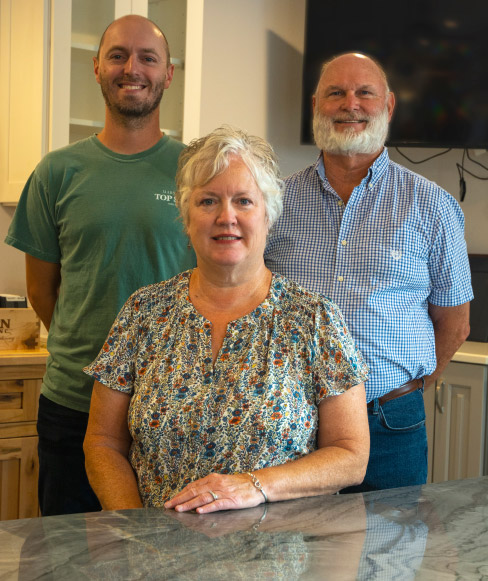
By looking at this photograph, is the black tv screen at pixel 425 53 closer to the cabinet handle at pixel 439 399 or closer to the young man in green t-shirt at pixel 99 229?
the cabinet handle at pixel 439 399

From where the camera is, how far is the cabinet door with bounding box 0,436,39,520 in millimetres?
2736

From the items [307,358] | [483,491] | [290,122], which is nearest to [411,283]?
[307,358]

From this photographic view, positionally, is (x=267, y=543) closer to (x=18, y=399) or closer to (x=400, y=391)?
(x=400, y=391)

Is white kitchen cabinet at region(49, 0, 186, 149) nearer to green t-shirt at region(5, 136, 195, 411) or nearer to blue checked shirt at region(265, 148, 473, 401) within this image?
green t-shirt at region(5, 136, 195, 411)

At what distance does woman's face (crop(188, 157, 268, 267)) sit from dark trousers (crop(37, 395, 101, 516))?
0.61m

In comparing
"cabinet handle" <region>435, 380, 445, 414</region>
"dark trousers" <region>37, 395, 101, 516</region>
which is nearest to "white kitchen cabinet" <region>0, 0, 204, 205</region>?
"dark trousers" <region>37, 395, 101, 516</region>

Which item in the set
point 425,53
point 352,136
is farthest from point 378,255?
point 425,53

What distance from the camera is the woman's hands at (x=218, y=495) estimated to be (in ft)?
4.08

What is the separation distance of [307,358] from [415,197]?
70cm

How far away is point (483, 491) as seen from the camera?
4.46ft

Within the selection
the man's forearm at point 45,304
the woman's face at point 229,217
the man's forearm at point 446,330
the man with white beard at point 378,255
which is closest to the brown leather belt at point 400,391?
the man with white beard at point 378,255

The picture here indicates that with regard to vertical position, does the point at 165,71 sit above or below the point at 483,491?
above

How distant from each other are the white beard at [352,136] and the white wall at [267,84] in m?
1.64

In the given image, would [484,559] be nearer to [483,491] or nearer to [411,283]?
[483,491]
